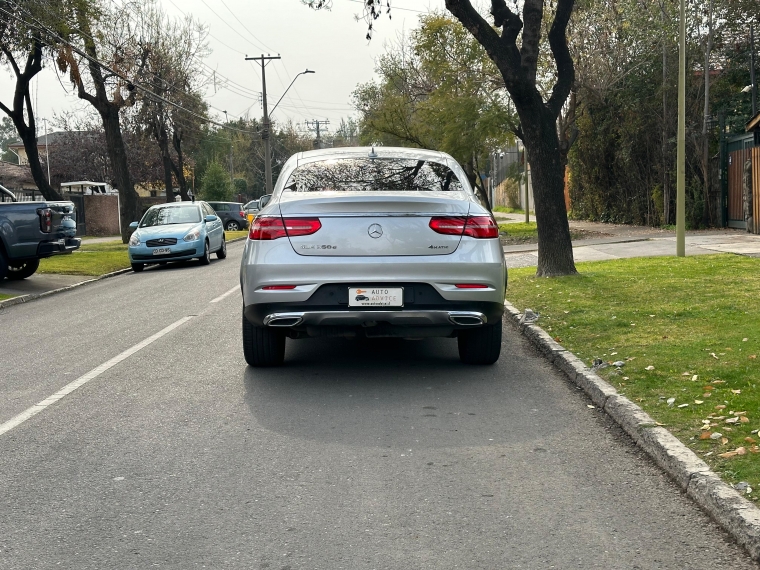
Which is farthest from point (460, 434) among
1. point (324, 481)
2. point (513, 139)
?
point (513, 139)

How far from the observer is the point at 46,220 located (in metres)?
17.2

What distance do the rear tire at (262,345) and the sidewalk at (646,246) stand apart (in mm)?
10237

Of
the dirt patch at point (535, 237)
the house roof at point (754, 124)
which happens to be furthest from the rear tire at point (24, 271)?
the house roof at point (754, 124)

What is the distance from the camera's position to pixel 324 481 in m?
4.79

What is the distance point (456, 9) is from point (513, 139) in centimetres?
1936

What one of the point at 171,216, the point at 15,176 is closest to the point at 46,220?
the point at 171,216

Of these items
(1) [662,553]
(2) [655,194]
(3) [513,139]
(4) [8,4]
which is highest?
(4) [8,4]

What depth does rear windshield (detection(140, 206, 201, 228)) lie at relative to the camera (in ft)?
74.3

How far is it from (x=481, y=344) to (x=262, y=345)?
5.95ft

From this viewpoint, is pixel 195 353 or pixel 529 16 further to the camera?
pixel 529 16

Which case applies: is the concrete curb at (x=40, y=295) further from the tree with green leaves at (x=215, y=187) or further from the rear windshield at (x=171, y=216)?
the tree with green leaves at (x=215, y=187)

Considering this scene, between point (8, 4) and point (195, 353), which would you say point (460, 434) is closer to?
point (195, 353)

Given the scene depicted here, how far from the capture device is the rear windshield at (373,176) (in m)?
7.48

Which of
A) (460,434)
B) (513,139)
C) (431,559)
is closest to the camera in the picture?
(431,559)
